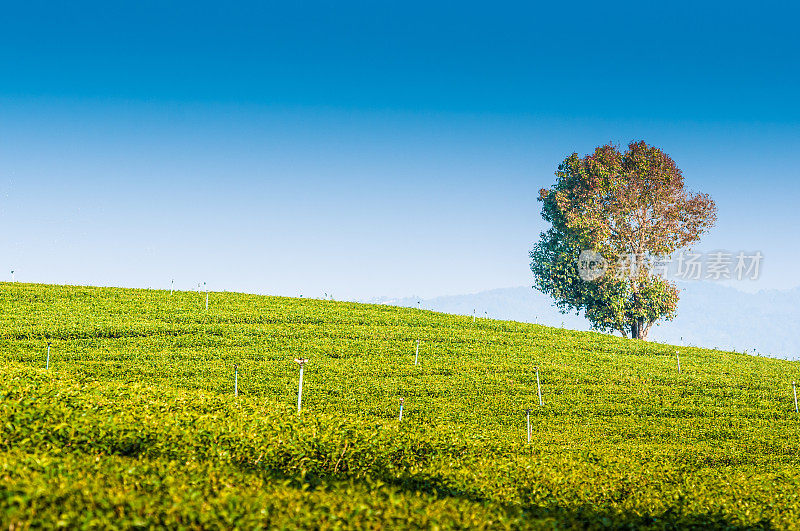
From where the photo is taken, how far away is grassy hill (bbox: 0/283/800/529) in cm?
777

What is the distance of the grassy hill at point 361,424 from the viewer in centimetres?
777

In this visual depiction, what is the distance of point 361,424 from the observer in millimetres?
14195

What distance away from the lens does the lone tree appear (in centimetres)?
4644

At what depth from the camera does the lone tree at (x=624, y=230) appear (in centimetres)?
4644

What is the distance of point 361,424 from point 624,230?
38.6 metres

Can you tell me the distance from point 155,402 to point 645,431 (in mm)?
16724

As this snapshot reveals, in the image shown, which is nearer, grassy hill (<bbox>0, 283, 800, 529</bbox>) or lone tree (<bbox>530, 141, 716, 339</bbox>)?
grassy hill (<bbox>0, 283, 800, 529</bbox>)

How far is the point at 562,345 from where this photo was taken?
121 feet

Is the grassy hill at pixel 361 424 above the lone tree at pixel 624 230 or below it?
below

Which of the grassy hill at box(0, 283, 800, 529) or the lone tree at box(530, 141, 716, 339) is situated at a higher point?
the lone tree at box(530, 141, 716, 339)

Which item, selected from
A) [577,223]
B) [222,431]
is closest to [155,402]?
[222,431]

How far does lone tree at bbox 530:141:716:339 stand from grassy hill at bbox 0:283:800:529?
7584 millimetres

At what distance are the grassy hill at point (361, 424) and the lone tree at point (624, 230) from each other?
7.58 m

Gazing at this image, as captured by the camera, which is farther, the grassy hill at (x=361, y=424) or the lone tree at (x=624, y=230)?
the lone tree at (x=624, y=230)
